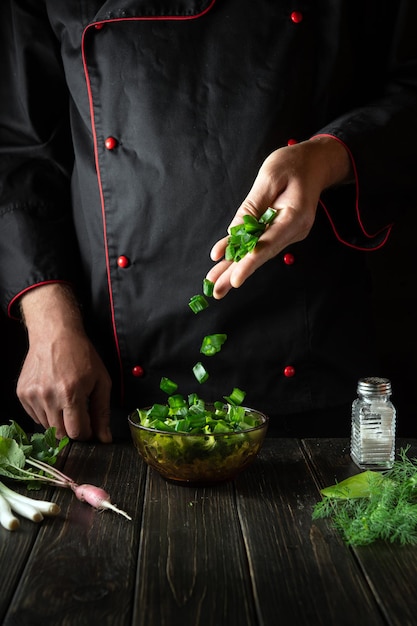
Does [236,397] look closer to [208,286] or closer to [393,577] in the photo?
[208,286]

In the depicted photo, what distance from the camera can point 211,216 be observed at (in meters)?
1.67

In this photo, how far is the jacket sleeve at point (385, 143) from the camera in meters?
1.63

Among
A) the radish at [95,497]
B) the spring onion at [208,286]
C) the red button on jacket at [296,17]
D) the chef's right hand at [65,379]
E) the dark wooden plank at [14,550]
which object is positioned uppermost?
the red button on jacket at [296,17]

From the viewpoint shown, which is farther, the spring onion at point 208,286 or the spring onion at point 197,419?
the spring onion at point 208,286

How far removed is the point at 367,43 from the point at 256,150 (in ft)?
1.20

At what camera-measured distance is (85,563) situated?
1071mm

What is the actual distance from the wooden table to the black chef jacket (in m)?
0.40

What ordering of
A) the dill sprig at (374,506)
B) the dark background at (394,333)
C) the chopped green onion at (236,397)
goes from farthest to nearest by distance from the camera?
the dark background at (394,333) → the chopped green onion at (236,397) → the dill sprig at (374,506)

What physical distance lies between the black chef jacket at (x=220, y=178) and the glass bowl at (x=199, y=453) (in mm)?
416

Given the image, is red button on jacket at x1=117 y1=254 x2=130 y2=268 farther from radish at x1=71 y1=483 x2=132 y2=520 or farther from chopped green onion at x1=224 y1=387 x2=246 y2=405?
radish at x1=71 y1=483 x2=132 y2=520

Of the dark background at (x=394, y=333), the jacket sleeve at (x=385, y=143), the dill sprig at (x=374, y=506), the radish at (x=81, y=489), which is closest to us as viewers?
the dill sprig at (x=374, y=506)

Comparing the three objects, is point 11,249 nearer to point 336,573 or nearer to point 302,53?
point 302,53

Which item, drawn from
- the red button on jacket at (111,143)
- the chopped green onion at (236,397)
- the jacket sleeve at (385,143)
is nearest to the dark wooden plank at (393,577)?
the chopped green onion at (236,397)

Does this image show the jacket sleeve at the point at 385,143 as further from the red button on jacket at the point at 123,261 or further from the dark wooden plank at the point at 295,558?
the dark wooden plank at the point at 295,558
